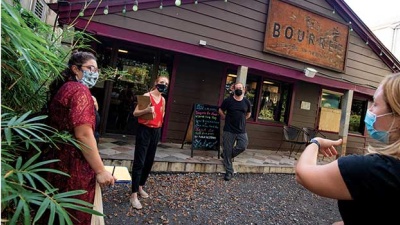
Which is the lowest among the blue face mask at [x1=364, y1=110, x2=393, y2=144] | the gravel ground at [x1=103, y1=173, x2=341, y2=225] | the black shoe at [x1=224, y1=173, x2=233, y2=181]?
the gravel ground at [x1=103, y1=173, x2=341, y2=225]

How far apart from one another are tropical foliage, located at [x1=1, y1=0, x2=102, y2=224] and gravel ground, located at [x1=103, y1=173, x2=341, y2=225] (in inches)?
75.0

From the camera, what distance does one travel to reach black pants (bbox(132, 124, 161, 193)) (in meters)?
3.55

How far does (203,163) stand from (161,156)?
0.82 meters

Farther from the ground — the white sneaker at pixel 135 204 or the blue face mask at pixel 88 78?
the blue face mask at pixel 88 78

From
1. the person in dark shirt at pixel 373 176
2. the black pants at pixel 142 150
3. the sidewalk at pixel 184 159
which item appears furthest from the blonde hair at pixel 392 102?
the sidewalk at pixel 184 159

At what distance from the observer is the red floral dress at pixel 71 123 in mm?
1695

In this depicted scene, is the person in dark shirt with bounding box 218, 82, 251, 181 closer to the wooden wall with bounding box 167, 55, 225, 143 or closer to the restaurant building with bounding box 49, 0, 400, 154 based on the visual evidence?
the restaurant building with bounding box 49, 0, 400, 154

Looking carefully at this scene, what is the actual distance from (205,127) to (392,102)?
5036 mm

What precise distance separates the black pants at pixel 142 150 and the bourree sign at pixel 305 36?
4.46 m

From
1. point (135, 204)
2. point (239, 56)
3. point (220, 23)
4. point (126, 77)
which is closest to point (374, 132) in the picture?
point (135, 204)

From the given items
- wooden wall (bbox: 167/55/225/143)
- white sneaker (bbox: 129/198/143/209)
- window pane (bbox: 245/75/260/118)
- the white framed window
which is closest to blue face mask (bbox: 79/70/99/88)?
white sneaker (bbox: 129/198/143/209)

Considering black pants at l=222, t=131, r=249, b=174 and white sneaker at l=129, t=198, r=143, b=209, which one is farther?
black pants at l=222, t=131, r=249, b=174

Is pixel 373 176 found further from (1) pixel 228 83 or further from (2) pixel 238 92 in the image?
(1) pixel 228 83

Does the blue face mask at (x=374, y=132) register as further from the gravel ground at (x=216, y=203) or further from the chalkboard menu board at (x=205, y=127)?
the chalkboard menu board at (x=205, y=127)
